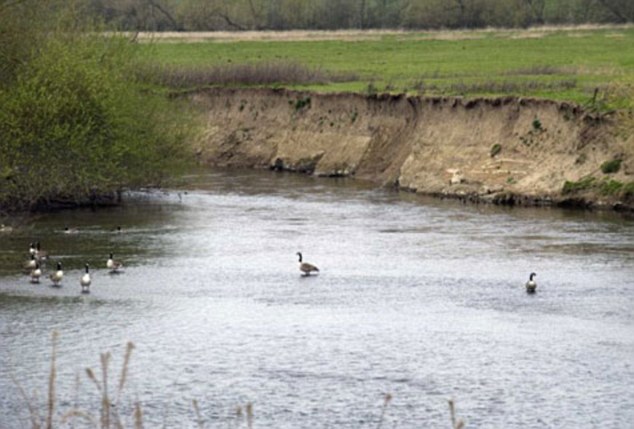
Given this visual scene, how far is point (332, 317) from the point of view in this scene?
36812 mm

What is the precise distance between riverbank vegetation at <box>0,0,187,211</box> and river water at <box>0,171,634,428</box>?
1713mm

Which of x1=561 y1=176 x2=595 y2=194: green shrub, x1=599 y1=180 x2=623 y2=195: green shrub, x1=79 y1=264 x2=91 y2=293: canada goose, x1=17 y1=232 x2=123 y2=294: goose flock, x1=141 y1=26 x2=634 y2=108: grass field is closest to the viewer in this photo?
x1=79 y1=264 x2=91 y2=293: canada goose

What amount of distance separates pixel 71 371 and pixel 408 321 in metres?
9.21

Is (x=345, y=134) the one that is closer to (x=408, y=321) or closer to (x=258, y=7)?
(x=408, y=321)

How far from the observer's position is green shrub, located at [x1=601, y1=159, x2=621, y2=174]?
58031mm

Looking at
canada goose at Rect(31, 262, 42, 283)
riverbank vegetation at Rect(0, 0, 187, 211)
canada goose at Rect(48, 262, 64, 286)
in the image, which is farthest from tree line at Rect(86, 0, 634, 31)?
canada goose at Rect(48, 262, 64, 286)

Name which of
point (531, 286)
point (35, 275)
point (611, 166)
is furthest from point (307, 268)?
point (611, 166)

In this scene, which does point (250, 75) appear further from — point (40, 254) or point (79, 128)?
point (40, 254)

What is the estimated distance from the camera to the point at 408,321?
1427 inches

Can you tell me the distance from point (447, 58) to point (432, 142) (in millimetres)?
21516

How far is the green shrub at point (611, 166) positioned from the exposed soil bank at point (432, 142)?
21 centimetres

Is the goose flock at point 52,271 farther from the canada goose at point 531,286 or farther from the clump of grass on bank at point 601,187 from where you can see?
the clump of grass on bank at point 601,187

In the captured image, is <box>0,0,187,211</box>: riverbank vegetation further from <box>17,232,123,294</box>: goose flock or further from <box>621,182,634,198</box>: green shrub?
<box>621,182,634,198</box>: green shrub

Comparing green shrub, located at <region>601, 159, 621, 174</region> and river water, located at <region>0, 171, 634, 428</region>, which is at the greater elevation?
green shrub, located at <region>601, 159, 621, 174</region>
